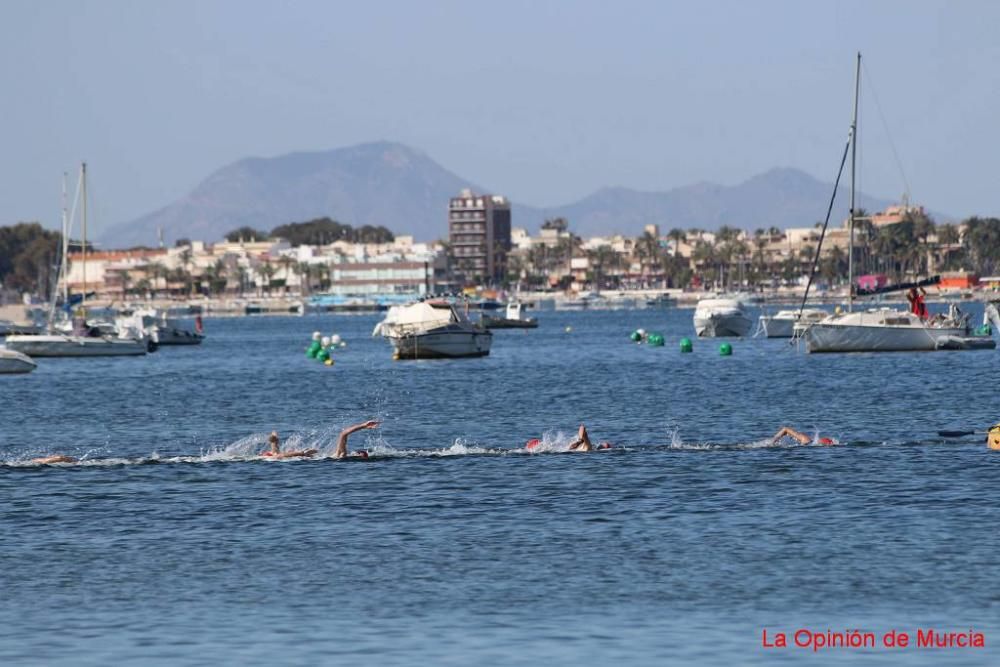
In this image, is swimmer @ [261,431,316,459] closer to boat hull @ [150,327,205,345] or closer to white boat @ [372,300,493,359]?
white boat @ [372,300,493,359]

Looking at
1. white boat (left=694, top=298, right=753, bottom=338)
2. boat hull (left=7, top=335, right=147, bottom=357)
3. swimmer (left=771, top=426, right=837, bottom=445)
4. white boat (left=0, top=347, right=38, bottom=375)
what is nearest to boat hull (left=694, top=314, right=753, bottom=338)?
white boat (left=694, top=298, right=753, bottom=338)

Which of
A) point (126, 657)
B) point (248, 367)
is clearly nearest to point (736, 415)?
point (126, 657)

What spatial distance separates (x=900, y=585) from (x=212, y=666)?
8955 millimetres

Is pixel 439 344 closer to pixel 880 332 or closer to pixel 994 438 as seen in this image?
pixel 880 332

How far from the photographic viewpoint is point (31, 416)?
61875mm

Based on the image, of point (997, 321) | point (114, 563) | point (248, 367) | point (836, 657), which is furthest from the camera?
point (248, 367)

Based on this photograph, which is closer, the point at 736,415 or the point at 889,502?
the point at 889,502

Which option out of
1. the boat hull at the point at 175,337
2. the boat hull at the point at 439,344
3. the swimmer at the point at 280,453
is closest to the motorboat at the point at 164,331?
the boat hull at the point at 175,337

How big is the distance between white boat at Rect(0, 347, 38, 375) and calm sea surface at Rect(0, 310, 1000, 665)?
116 ft

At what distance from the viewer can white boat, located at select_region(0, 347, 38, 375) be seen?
92.7 m

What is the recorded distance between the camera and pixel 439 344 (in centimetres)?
10069

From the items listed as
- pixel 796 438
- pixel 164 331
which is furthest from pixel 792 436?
pixel 164 331

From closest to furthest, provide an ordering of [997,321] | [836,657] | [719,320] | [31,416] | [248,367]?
[836,657]
[31,416]
[997,321]
[248,367]
[719,320]

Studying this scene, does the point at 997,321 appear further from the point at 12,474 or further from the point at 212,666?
the point at 212,666
